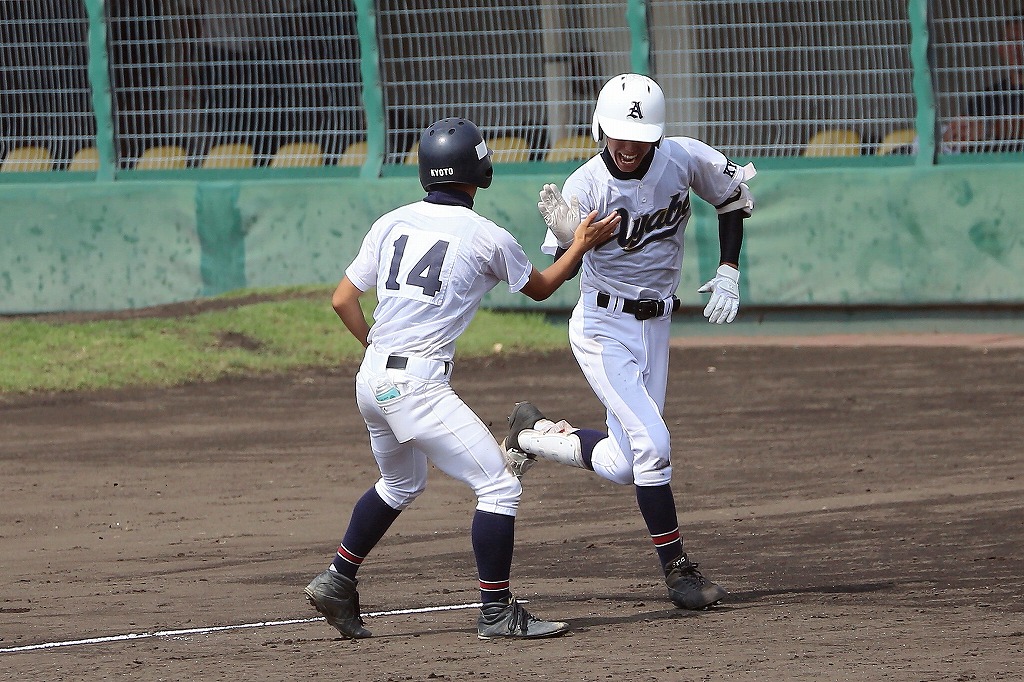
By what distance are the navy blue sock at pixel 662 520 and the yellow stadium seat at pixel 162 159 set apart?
10545mm

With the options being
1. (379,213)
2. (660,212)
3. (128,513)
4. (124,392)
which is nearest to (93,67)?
(379,213)

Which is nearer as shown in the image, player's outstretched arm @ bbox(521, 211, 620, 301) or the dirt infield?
the dirt infield

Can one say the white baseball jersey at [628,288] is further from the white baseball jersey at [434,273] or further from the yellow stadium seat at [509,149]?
the yellow stadium seat at [509,149]

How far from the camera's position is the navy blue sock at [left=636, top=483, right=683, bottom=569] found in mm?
5984

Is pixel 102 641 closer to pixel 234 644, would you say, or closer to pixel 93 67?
pixel 234 644

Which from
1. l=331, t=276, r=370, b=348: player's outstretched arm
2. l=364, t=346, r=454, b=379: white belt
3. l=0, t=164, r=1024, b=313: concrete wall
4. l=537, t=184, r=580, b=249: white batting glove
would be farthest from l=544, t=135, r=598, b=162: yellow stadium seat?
l=364, t=346, r=454, b=379: white belt

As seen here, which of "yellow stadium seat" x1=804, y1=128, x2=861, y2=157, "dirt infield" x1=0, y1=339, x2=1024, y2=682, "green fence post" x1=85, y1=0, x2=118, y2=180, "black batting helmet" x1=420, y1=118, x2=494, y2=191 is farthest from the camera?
"green fence post" x1=85, y1=0, x2=118, y2=180

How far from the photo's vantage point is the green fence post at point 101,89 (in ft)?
50.0

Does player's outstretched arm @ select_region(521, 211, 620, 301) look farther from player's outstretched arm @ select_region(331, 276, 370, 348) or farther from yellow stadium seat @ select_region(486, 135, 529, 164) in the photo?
yellow stadium seat @ select_region(486, 135, 529, 164)

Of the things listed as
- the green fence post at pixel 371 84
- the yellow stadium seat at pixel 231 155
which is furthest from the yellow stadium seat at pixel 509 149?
the yellow stadium seat at pixel 231 155

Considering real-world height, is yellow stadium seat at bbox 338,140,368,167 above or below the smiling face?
below

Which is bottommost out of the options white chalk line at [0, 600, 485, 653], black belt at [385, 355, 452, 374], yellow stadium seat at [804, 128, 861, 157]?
white chalk line at [0, 600, 485, 653]

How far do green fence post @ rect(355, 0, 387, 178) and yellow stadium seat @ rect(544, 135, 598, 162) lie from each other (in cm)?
159

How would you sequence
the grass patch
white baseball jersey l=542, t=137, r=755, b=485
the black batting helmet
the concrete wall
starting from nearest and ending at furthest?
the black batting helmet, white baseball jersey l=542, t=137, r=755, b=485, the grass patch, the concrete wall
